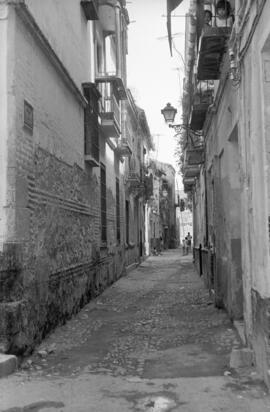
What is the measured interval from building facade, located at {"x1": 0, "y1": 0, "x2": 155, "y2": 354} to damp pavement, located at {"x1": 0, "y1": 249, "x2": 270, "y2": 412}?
1.61 feet

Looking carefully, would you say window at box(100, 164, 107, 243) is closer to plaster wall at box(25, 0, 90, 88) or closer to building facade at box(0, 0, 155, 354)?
building facade at box(0, 0, 155, 354)

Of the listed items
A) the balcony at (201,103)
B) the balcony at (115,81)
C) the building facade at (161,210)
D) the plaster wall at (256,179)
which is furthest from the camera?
the building facade at (161,210)

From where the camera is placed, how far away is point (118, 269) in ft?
49.8

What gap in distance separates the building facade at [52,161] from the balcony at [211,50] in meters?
2.18

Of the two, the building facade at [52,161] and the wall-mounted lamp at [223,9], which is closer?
the building facade at [52,161]

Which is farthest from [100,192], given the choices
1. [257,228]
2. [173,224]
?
[173,224]

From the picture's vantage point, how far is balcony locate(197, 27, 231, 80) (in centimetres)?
639

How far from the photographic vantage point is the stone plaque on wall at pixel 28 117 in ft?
20.2

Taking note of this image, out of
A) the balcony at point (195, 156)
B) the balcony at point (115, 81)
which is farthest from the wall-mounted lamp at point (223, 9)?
the balcony at point (195, 156)

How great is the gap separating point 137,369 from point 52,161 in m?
3.44

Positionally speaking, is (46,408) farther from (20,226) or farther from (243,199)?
(243,199)

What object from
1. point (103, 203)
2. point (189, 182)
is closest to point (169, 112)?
point (103, 203)

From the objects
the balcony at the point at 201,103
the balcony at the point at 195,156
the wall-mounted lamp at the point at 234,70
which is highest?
the balcony at the point at 201,103

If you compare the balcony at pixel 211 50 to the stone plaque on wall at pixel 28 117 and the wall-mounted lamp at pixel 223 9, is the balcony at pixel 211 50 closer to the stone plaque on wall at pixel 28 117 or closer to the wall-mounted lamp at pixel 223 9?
the wall-mounted lamp at pixel 223 9
